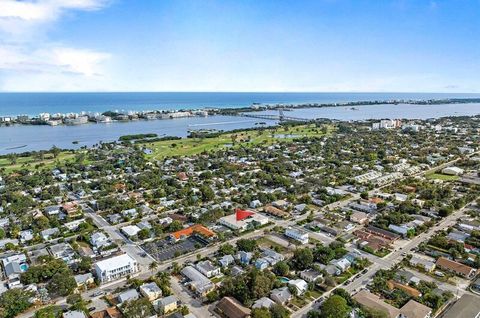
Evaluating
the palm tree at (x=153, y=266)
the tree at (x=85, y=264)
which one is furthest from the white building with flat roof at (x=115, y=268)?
the palm tree at (x=153, y=266)

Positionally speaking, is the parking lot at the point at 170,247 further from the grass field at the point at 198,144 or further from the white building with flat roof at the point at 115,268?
the grass field at the point at 198,144

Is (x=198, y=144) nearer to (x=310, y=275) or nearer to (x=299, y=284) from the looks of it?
(x=310, y=275)

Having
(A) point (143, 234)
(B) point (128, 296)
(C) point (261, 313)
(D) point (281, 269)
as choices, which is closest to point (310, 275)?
(D) point (281, 269)

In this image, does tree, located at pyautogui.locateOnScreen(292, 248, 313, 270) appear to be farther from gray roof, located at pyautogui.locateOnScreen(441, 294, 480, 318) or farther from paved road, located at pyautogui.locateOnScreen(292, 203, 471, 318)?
gray roof, located at pyautogui.locateOnScreen(441, 294, 480, 318)

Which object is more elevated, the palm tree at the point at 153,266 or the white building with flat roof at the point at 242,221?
the white building with flat roof at the point at 242,221

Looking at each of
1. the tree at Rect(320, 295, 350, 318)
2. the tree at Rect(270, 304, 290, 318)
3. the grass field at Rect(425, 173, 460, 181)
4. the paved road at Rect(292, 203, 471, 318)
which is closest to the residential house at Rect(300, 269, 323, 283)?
the paved road at Rect(292, 203, 471, 318)

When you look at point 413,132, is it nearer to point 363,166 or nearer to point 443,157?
point 443,157

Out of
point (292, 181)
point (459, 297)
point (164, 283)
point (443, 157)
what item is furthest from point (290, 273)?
point (443, 157)
